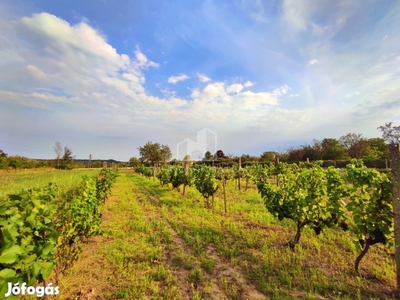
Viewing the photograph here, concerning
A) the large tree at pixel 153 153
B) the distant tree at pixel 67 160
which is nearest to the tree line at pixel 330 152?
the large tree at pixel 153 153

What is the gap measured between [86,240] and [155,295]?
3046 mm

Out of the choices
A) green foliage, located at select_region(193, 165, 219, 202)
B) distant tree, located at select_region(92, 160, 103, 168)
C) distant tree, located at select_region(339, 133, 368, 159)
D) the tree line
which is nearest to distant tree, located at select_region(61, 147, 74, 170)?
distant tree, located at select_region(92, 160, 103, 168)

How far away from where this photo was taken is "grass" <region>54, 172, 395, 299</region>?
291 cm

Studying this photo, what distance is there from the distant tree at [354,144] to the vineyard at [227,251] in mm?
39519

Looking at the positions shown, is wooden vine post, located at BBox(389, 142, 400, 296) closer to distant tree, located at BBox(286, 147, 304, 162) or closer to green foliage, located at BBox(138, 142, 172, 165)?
distant tree, located at BBox(286, 147, 304, 162)

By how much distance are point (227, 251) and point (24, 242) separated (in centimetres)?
356

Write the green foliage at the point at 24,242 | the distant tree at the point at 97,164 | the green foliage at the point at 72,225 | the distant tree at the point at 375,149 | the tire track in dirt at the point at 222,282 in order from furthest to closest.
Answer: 1. the distant tree at the point at 97,164
2. the distant tree at the point at 375,149
3. the green foliage at the point at 72,225
4. the tire track in dirt at the point at 222,282
5. the green foliage at the point at 24,242

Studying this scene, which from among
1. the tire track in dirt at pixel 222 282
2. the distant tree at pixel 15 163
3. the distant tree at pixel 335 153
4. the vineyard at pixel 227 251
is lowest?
the tire track in dirt at pixel 222 282

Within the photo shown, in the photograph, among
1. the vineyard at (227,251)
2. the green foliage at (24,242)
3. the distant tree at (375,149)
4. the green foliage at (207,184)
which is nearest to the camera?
the green foliage at (24,242)

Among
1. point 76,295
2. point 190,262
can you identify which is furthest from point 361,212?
point 76,295

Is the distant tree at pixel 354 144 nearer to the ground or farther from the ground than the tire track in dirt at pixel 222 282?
farther from the ground

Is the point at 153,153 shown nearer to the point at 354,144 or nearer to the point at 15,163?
the point at 15,163

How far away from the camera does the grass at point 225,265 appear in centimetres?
291

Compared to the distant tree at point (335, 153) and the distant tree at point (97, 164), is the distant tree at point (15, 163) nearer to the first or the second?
the distant tree at point (97, 164)
